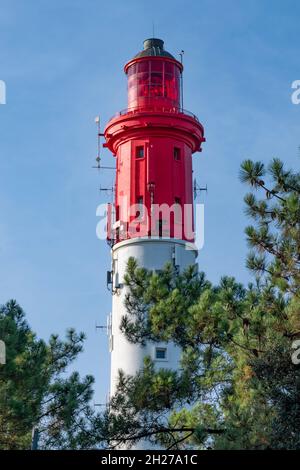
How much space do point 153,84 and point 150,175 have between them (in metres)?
3.94

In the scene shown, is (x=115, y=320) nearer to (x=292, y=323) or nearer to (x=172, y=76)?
(x=172, y=76)

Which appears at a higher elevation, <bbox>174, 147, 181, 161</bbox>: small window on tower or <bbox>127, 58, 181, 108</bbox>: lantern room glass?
<bbox>127, 58, 181, 108</bbox>: lantern room glass

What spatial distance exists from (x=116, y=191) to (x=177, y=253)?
4.20m

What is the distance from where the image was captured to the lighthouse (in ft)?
113

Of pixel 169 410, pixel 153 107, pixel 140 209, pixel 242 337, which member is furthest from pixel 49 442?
pixel 153 107

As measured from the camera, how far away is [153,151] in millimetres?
36375

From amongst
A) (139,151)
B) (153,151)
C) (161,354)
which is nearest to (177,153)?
(153,151)

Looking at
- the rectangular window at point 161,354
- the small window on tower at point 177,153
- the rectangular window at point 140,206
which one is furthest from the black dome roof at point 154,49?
the rectangular window at point 161,354

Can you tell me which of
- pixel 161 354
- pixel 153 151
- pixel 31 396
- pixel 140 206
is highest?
pixel 153 151

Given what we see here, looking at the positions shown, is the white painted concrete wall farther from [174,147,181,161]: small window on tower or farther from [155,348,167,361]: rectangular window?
[174,147,181,161]: small window on tower

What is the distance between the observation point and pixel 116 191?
37.0 meters

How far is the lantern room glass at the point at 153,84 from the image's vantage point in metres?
37.2

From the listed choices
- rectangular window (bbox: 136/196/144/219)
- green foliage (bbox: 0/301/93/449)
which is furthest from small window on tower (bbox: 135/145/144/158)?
green foliage (bbox: 0/301/93/449)

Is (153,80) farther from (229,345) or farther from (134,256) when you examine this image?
(229,345)
